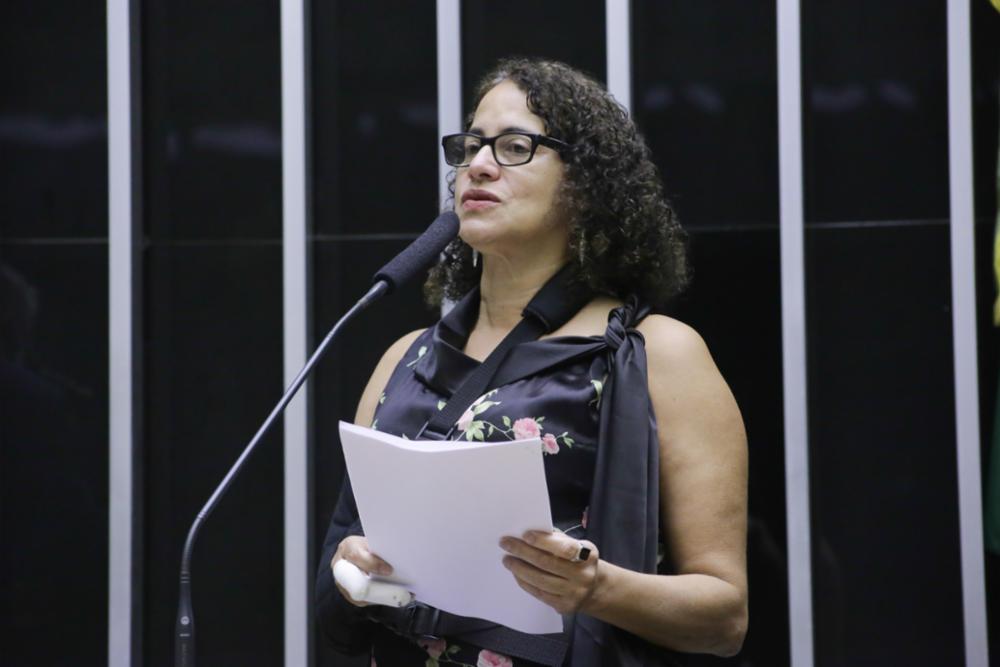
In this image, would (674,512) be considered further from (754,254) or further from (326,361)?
(326,361)

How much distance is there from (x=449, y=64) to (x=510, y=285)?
68.2 inches

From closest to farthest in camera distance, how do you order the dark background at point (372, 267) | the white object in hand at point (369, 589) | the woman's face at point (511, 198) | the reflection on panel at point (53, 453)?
the white object in hand at point (369, 589), the woman's face at point (511, 198), the dark background at point (372, 267), the reflection on panel at point (53, 453)

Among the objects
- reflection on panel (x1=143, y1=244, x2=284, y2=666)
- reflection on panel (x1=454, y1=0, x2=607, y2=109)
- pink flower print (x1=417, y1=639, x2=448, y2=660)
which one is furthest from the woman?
reflection on panel (x1=143, y1=244, x2=284, y2=666)

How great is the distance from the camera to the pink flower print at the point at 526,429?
1800 millimetres

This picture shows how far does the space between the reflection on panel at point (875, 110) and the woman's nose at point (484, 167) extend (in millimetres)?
1661

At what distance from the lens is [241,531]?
12.2 feet

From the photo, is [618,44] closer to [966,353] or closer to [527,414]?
[966,353]

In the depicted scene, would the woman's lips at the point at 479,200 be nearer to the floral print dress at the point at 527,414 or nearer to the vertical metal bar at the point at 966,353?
the floral print dress at the point at 527,414

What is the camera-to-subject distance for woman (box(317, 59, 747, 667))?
1718 mm

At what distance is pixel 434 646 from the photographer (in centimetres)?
182

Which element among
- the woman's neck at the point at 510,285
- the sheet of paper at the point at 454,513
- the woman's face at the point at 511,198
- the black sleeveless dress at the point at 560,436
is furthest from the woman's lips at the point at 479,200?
the sheet of paper at the point at 454,513

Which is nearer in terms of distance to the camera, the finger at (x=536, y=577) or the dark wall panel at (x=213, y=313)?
the finger at (x=536, y=577)

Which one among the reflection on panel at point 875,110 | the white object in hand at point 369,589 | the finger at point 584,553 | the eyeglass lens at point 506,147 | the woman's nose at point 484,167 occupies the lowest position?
the white object in hand at point 369,589

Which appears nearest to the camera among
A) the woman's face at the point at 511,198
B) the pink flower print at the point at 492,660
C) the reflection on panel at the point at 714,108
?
the pink flower print at the point at 492,660
